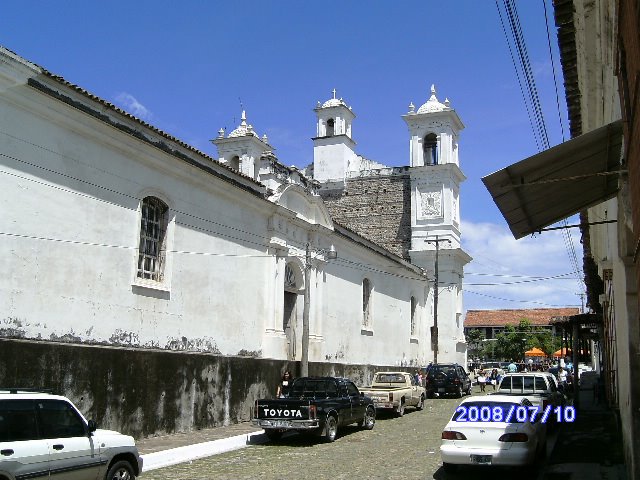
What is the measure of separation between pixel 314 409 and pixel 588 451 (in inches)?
236

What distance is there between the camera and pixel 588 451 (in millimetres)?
A: 13586

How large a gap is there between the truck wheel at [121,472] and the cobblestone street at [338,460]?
2.15 m

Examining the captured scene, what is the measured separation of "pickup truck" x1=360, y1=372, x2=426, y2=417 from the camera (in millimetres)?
21812

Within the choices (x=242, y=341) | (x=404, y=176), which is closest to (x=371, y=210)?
(x=404, y=176)

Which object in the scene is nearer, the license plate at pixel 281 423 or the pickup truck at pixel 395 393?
the license plate at pixel 281 423

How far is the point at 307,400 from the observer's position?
15.8 metres

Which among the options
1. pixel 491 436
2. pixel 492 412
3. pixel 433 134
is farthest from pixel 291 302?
pixel 433 134

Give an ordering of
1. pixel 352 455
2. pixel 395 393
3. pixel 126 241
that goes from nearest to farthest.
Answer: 1. pixel 352 455
2. pixel 126 241
3. pixel 395 393

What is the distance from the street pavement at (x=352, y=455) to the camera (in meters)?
11.8

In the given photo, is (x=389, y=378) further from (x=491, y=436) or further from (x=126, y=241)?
(x=491, y=436)

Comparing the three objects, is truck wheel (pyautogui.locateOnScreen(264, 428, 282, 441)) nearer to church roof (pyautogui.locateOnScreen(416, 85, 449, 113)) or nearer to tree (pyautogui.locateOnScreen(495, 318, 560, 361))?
church roof (pyautogui.locateOnScreen(416, 85, 449, 113))

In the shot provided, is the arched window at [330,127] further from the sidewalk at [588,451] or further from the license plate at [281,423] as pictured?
the license plate at [281,423]

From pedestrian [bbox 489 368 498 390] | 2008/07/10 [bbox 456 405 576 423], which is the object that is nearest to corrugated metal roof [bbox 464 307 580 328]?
pedestrian [bbox 489 368 498 390]

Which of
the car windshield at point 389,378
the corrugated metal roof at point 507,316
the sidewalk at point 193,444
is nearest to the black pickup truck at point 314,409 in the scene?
the sidewalk at point 193,444
